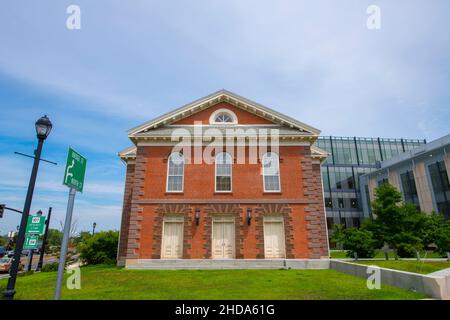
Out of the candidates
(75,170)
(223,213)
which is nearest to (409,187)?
(223,213)

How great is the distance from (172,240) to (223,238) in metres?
3.55

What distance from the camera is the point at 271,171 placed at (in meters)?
19.9

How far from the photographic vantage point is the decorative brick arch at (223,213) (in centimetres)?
1823

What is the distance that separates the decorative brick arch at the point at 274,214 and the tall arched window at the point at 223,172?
9.14 feet

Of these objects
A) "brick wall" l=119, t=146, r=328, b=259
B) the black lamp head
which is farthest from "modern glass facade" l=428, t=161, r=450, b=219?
the black lamp head

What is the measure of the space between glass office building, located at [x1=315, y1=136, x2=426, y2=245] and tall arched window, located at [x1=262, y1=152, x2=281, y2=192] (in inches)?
1665

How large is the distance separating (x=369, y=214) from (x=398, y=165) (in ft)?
43.4

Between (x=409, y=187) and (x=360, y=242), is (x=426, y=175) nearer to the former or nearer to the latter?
(x=409, y=187)

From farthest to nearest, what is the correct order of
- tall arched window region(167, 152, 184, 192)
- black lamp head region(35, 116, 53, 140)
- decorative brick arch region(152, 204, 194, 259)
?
tall arched window region(167, 152, 184, 192) < decorative brick arch region(152, 204, 194, 259) < black lamp head region(35, 116, 53, 140)

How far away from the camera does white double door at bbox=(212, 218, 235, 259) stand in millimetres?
18547

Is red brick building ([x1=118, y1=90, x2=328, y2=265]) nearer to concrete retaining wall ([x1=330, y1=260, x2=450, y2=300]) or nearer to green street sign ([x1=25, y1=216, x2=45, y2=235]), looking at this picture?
green street sign ([x1=25, y1=216, x2=45, y2=235])

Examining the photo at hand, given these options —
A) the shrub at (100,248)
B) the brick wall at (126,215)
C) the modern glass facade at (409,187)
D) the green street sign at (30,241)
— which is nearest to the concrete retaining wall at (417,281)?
the green street sign at (30,241)
